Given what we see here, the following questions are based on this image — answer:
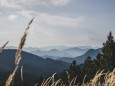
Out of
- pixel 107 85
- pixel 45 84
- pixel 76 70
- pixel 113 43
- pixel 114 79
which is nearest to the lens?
pixel 45 84

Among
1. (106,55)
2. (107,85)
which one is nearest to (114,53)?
(106,55)

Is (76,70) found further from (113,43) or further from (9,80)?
(9,80)

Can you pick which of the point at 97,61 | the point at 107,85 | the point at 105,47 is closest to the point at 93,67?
the point at 97,61

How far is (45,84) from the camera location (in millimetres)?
4070

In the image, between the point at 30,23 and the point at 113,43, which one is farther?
the point at 113,43

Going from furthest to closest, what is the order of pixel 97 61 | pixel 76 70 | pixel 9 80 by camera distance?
pixel 76 70 < pixel 97 61 < pixel 9 80

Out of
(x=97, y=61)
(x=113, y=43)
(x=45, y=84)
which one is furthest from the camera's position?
(x=97, y=61)

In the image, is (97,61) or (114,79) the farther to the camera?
(97,61)

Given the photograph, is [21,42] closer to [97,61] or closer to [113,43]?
[113,43]

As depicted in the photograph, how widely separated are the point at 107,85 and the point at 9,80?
2783 mm

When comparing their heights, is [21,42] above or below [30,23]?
below

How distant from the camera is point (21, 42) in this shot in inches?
122

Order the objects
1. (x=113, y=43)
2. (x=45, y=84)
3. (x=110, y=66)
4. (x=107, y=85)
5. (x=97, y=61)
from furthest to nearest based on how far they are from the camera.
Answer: (x=97, y=61), (x=113, y=43), (x=110, y=66), (x=107, y=85), (x=45, y=84)

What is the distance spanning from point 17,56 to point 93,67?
352 ft
